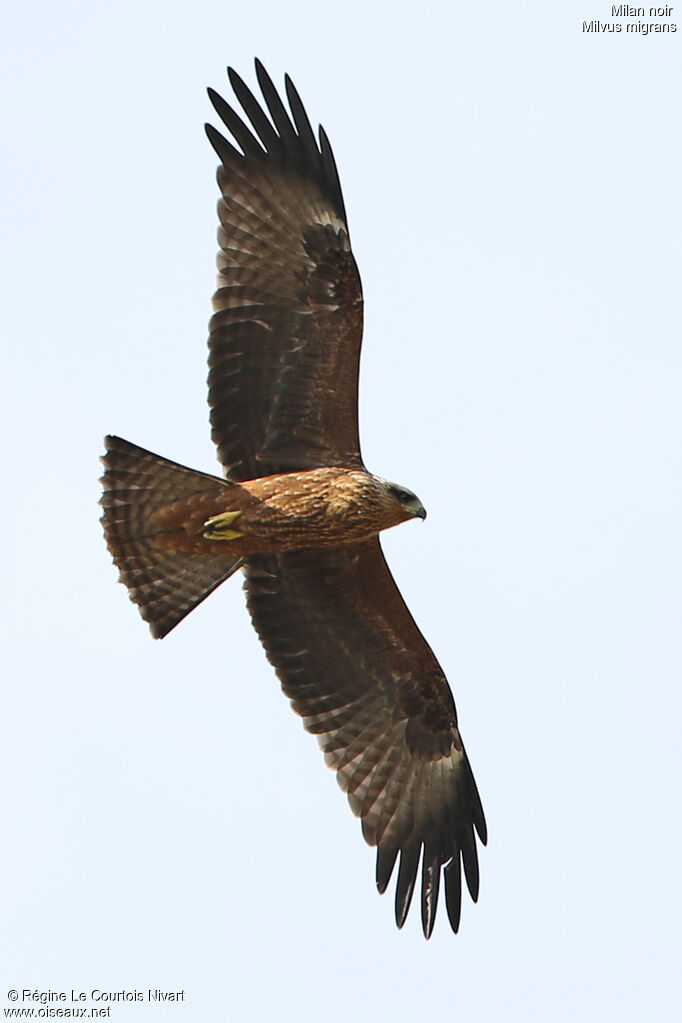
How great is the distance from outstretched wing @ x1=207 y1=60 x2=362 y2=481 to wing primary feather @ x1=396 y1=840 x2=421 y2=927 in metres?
2.72

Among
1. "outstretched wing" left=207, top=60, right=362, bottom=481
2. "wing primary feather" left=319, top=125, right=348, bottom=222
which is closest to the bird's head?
"outstretched wing" left=207, top=60, right=362, bottom=481

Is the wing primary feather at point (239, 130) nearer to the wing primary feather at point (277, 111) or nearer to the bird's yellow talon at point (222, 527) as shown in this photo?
the wing primary feather at point (277, 111)

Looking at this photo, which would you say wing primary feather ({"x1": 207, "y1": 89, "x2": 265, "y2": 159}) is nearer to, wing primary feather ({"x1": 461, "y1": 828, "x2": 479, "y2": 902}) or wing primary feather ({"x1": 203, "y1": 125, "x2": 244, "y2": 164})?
wing primary feather ({"x1": 203, "y1": 125, "x2": 244, "y2": 164})

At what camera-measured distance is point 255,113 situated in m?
12.8

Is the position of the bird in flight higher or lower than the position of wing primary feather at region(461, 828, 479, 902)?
higher

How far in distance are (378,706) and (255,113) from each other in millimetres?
4067

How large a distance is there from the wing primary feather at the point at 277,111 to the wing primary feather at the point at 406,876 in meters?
4.69

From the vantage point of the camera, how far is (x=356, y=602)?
13.4 metres

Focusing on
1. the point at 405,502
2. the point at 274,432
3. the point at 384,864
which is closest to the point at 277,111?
the point at 274,432

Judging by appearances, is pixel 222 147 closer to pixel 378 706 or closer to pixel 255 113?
pixel 255 113

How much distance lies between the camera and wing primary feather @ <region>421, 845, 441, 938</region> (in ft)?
43.9

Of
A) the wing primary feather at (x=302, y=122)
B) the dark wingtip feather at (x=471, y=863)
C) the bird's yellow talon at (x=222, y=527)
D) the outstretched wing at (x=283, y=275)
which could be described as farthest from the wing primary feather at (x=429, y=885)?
the wing primary feather at (x=302, y=122)

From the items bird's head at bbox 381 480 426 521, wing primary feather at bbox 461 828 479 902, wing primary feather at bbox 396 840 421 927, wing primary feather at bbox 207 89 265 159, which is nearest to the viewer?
bird's head at bbox 381 480 426 521

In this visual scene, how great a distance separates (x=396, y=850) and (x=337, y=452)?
279cm
